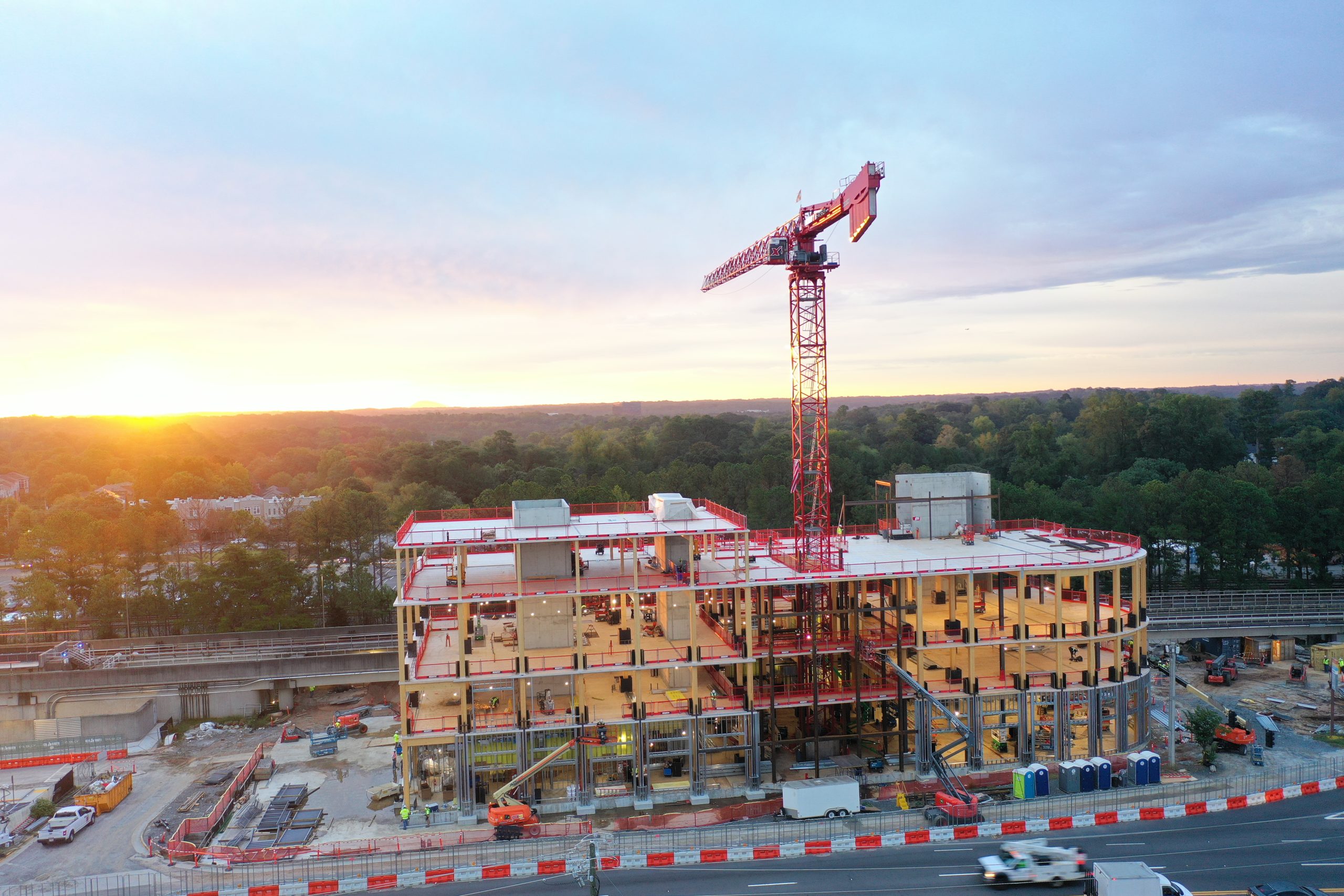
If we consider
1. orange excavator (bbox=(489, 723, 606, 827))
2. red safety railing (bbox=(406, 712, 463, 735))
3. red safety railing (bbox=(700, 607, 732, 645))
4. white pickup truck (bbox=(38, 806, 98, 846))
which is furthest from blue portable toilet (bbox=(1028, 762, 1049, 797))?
white pickup truck (bbox=(38, 806, 98, 846))

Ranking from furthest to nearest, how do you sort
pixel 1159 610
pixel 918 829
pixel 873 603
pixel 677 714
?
pixel 1159 610
pixel 873 603
pixel 677 714
pixel 918 829

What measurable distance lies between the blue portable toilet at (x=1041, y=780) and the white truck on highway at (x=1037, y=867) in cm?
831

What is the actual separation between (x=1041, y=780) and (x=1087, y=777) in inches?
98.9

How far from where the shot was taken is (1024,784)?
37500mm

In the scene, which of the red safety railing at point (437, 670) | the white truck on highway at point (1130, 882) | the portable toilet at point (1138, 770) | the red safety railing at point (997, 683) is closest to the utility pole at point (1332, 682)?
the portable toilet at point (1138, 770)

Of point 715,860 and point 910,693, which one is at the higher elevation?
point 910,693

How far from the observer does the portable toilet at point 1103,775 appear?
38125mm

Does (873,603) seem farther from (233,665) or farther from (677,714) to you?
(233,665)

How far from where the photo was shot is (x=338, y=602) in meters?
68.7

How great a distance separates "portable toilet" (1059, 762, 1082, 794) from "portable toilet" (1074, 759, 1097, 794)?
0.24 ft

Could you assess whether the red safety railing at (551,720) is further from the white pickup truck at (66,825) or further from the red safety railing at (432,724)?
the white pickup truck at (66,825)

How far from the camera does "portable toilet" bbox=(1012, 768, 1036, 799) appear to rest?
3734cm

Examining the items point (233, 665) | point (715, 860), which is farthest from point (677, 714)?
point (233, 665)

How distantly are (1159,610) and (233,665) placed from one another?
226 ft
